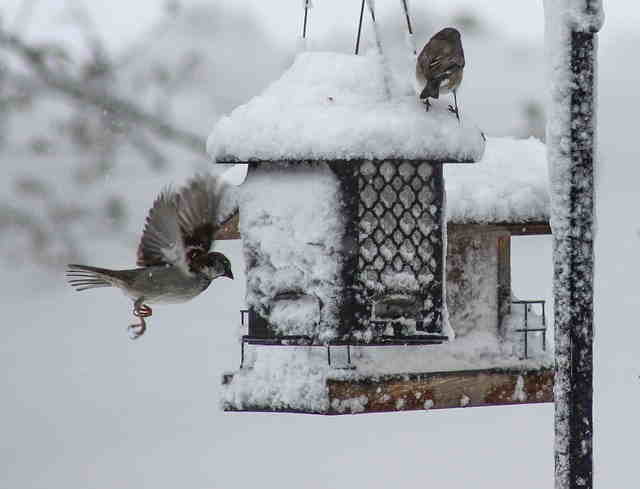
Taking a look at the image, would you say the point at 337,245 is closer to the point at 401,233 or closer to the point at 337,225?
the point at 337,225

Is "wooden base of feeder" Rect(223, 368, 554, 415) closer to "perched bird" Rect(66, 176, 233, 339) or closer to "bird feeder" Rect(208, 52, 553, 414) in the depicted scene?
"bird feeder" Rect(208, 52, 553, 414)

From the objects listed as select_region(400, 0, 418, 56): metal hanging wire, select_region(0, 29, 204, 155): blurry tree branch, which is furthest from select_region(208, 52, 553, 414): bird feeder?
select_region(0, 29, 204, 155): blurry tree branch

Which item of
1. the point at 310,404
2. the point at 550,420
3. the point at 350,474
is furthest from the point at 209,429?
the point at 310,404

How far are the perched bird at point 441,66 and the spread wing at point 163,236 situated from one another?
0.71 meters

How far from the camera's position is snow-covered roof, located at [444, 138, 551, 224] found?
3.30 m

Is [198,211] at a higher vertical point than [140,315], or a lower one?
higher

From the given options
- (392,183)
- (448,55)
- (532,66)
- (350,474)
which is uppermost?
(532,66)

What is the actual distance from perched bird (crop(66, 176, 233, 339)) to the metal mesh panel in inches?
15.2

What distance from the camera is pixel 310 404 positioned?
3.00 metres

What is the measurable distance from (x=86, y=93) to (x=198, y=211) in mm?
982

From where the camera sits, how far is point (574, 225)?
2.25 m

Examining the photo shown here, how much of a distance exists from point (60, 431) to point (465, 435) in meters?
2.86

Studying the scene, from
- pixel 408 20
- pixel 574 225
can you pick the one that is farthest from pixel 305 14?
pixel 574 225

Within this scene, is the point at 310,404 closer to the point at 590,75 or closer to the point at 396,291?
the point at 396,291
